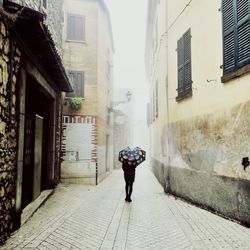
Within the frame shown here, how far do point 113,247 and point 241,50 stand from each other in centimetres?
445

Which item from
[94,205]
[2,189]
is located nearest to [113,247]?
[2,189]

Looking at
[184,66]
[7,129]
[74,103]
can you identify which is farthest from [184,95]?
[74,103]

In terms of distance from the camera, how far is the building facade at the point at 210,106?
21.4 feet

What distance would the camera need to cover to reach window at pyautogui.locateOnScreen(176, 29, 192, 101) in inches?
375

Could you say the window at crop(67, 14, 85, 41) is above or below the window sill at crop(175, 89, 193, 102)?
above

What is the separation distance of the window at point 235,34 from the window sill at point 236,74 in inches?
2.7

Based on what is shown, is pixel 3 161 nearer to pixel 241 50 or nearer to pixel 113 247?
pixel 113 247

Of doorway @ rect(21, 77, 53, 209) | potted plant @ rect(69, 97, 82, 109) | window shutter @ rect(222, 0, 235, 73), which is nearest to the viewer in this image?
window shutter @ rect(222, 0, 235, 73)

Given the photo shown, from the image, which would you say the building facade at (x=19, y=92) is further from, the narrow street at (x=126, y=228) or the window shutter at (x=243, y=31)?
the window shutter at (x=243, y=31)

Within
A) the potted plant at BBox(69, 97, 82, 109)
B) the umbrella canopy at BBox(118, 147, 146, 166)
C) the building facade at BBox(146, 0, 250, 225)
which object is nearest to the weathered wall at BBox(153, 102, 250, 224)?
the building facade at BBox(146, 0, 250, 225)

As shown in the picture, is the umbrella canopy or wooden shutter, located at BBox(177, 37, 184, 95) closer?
the umbrella canopy

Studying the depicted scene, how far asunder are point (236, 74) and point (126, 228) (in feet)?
12.4

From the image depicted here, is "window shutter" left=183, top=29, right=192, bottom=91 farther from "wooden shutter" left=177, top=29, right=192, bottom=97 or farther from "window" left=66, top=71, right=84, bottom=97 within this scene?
"window" left=66, top=71, right=84, bottom=97

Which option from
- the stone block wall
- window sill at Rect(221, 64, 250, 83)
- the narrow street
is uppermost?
the stone block wall
